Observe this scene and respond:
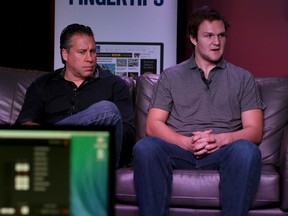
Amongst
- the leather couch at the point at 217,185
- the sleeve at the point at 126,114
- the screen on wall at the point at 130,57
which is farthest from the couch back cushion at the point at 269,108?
the screen on wall at the point at 130,57

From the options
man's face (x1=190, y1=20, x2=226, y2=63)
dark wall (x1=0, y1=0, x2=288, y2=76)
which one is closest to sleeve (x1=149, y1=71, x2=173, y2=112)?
man's face (x1=190, y1=20, x2=226, y2=63)

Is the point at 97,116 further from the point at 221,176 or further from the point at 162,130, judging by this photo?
the point at 221,176

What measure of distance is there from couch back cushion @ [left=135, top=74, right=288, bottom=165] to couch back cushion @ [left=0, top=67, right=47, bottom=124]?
658 millimetres

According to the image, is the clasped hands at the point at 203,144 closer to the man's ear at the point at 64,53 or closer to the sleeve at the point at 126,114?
the sleeve at the point at 126,114

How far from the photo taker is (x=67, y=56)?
308 cm

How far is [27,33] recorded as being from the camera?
4703mm

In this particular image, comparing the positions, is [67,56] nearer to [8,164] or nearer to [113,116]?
[113,116]

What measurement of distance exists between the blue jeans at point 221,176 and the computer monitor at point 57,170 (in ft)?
5.08

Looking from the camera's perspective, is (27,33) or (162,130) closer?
(162,130)

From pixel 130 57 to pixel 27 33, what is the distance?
1014mm

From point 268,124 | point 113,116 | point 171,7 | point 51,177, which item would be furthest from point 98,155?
point 171,7

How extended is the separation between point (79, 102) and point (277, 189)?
1.11 m

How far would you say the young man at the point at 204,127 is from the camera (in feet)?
7.51

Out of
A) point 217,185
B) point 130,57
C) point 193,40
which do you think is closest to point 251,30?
point 130,57
